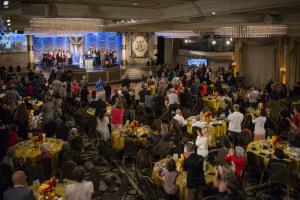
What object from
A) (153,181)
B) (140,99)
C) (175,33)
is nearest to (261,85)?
(175,33)

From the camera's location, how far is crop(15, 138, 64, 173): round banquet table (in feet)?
28.8

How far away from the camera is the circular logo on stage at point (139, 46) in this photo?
32031mm

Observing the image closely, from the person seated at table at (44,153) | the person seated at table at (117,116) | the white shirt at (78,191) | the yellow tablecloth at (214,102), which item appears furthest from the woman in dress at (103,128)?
the yellow tablecloth at (214,102)

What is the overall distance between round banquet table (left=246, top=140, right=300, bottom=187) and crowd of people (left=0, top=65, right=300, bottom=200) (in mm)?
204

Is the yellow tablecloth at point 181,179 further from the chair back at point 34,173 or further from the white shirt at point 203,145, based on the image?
the chair back at point 34,173

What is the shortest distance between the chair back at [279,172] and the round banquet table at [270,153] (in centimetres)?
29

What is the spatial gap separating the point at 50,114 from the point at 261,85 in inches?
538

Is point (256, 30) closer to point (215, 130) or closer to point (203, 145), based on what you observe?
point (215, 130)

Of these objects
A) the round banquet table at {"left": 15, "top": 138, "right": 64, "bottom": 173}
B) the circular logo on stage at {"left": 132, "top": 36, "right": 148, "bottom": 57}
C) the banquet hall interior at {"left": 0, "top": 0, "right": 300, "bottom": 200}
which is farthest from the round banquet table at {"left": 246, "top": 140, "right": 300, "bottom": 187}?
the circular logo on stage at {"left": 132, "top": 36, "right": 148, "bottom": 57}

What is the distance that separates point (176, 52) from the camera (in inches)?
1259

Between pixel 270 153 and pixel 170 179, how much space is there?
323 centimetres

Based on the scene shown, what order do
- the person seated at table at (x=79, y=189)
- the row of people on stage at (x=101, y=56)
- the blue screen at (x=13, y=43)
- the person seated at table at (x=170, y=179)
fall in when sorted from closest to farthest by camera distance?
the person seated at table at (x=79, y=189) < the person seated at table at (x=170, y=179) < the blue screen at (x=13, y=43) < the row of people on stage at (x=101, y=56)

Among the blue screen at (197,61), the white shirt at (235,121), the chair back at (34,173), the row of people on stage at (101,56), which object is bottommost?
the chair back at (34,173)

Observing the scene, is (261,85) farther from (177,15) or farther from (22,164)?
(22,164)
